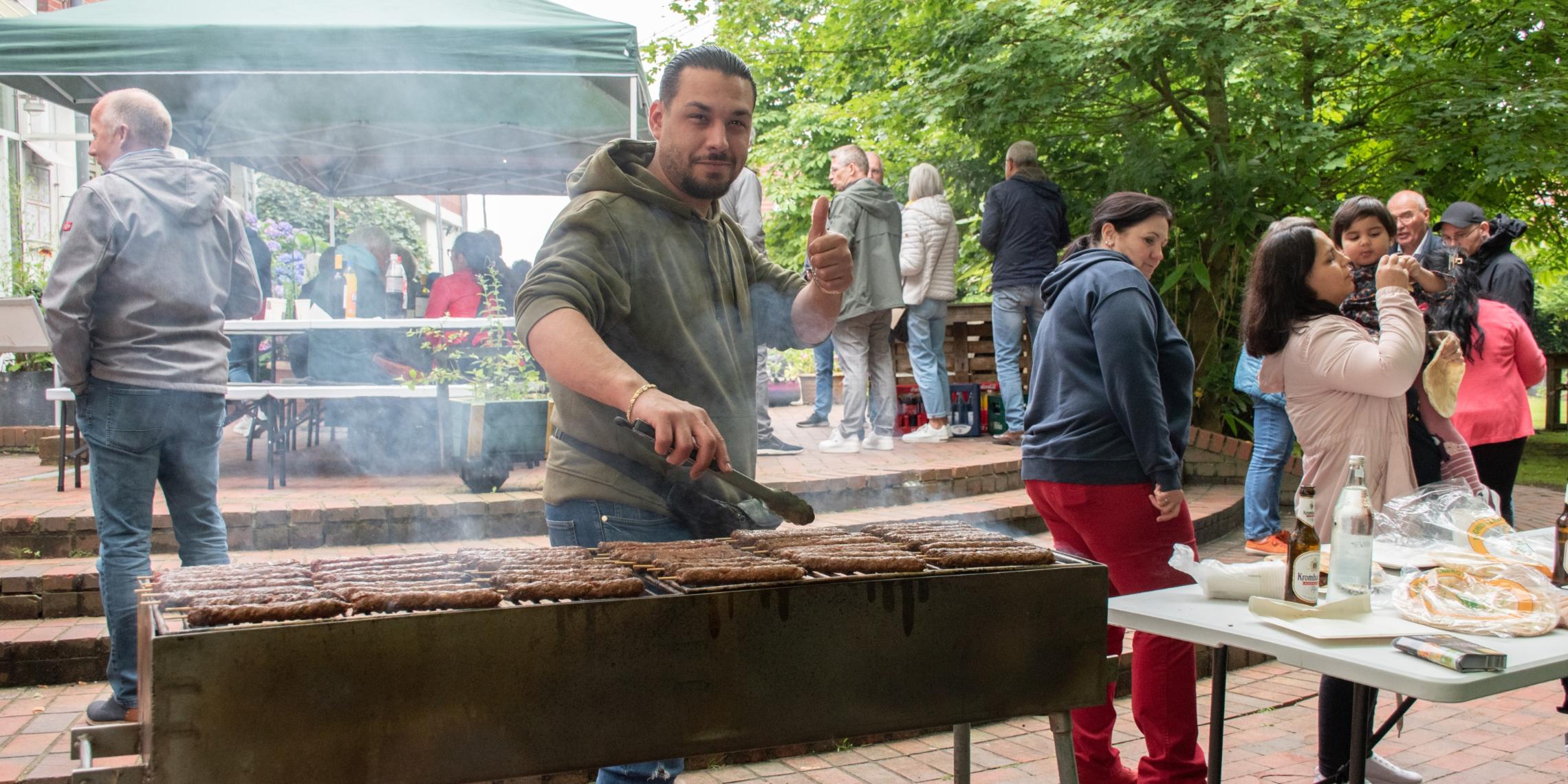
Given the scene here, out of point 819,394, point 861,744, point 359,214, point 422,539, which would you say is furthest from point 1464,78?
point 359,214

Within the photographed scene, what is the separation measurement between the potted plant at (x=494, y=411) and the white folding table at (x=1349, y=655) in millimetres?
3939

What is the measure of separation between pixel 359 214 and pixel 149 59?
83.3 feet

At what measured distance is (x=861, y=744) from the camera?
4133 mm

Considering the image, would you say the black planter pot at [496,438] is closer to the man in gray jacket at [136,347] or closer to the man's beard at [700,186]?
the man in gray jacket at [136,347]

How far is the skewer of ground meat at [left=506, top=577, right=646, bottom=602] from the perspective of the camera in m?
1.97

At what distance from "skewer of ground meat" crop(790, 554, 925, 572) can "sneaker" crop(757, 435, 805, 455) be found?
525cm

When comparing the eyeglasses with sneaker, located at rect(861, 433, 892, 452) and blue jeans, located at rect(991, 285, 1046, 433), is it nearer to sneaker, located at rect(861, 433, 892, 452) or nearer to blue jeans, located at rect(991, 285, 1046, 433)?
blue jeans, located at rect(991, 285, 1046, 433)

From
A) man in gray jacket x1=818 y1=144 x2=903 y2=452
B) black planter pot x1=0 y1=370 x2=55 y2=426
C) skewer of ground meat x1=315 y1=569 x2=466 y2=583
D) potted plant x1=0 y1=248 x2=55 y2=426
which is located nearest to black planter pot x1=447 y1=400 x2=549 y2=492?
man in gray jacket x1=818 y1=144 x2=903 y2=452

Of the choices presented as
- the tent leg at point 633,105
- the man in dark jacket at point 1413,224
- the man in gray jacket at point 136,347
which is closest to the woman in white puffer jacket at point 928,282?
the tent leg at point 633,105

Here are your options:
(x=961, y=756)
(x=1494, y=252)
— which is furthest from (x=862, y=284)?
(x=961, y=756)

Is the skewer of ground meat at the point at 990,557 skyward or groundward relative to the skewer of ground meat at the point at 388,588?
groundward

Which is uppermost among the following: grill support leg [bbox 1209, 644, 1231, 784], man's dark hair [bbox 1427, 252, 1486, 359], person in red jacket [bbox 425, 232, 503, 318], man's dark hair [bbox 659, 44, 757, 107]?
man's dark hair [bbox 659, 44, 757, 107]

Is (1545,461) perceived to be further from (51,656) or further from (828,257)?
(51,656)

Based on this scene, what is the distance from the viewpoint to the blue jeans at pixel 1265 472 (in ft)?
19.8
